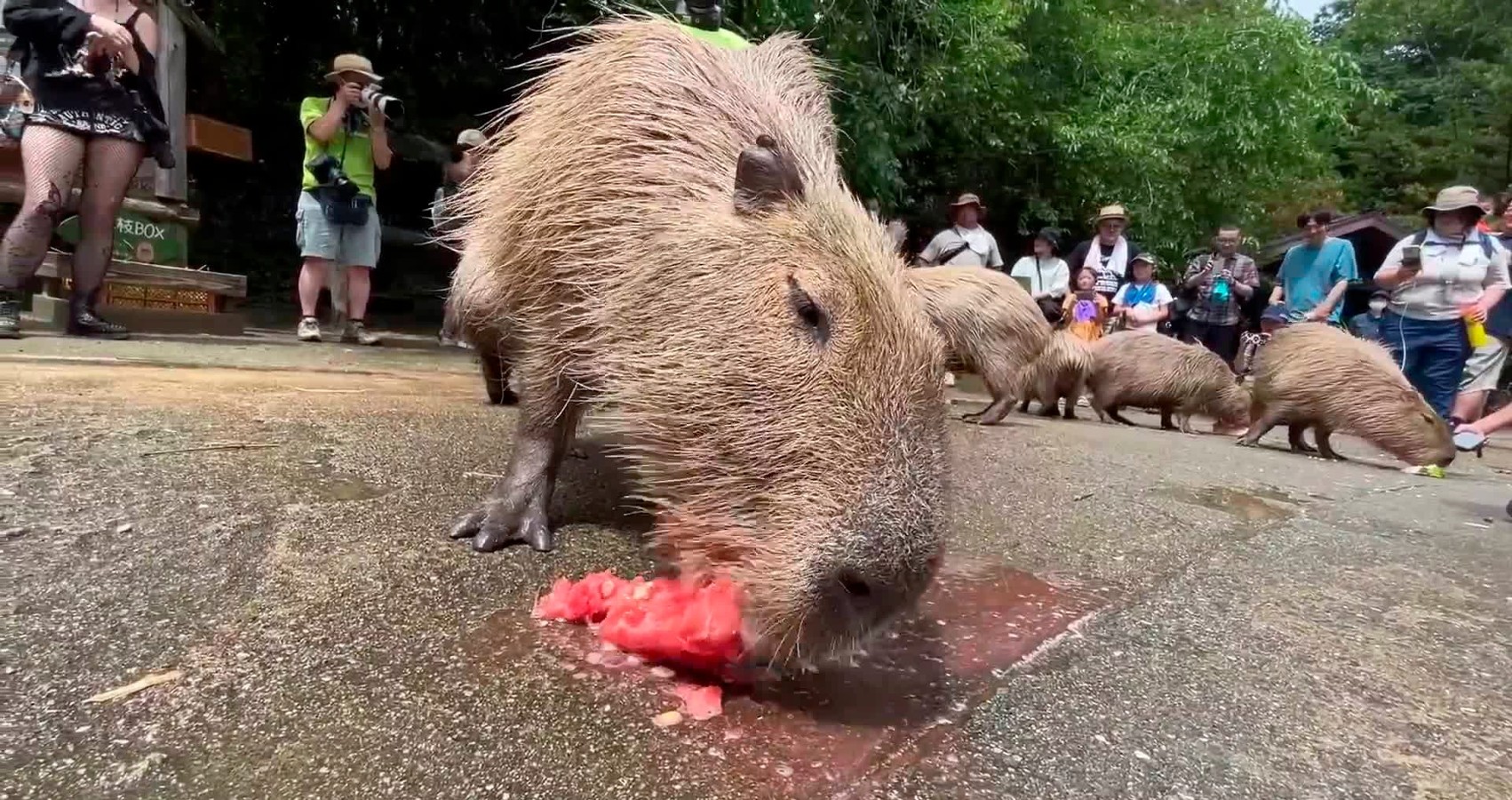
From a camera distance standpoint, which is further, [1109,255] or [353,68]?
[1109,255]

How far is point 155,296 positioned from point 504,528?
5.65m

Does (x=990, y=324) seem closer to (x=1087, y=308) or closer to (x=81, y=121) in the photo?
(x=1087, y=308)

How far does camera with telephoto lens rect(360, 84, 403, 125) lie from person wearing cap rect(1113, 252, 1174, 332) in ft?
22.5

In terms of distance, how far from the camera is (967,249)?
740 centimetres

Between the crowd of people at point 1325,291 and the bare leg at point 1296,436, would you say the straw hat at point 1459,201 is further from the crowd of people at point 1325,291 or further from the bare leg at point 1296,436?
the bare leg at point 1296,436

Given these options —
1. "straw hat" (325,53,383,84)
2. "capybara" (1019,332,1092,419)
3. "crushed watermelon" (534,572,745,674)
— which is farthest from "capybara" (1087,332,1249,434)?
"crushed watermelon" (534,572,745,674)

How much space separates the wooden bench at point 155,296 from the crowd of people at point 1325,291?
562cm

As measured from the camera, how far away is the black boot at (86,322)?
15.9 ft

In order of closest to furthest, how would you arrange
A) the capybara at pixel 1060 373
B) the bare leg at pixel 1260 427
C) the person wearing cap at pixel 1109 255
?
the bare leg at pixel 1260 427 < the capybara at pixel 1060 373 < the person wearing cap at pixel 1109 255

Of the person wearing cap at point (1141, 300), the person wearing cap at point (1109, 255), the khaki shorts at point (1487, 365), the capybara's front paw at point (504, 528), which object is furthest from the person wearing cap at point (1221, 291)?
the capybara's front paw at point (504, 528)

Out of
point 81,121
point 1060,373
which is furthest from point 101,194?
point 1060,373

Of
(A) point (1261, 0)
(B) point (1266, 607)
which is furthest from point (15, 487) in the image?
(A) point (1261, 0)

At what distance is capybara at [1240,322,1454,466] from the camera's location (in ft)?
19.7

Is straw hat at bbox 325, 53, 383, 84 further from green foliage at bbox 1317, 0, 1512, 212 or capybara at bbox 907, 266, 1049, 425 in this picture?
green foliage at bbox 1317, 0, 1512, 212
